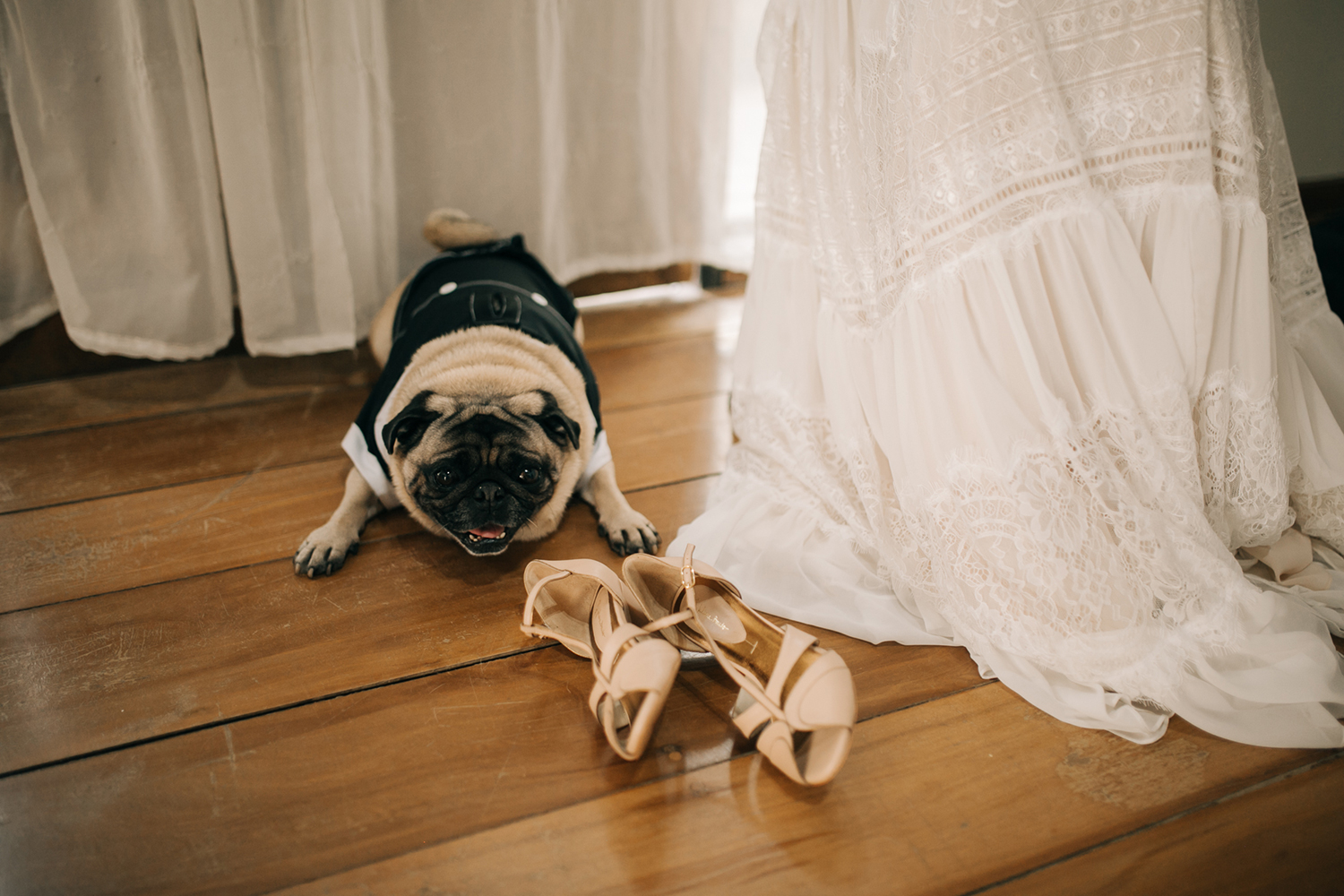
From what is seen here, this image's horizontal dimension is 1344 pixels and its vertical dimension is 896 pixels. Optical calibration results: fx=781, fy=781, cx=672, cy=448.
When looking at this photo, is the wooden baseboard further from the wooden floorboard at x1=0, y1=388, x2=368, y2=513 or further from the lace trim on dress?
the wooden floorboard at x1=0, y1=388, x2=368, y2=513

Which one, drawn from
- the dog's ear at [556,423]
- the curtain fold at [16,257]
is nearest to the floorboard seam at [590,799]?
the dog's ear at [556,423]

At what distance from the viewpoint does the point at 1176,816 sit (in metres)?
1.17

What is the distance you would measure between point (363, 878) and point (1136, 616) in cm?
130

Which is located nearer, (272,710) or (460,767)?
(460,767)

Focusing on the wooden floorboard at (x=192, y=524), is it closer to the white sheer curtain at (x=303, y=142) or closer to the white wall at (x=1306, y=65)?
the white sheer curtain at (x=303, y=142)

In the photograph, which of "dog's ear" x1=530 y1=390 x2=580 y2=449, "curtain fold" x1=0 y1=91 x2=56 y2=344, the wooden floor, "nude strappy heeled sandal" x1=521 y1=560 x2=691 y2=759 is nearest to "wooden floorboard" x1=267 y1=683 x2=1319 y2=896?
the wooden floor

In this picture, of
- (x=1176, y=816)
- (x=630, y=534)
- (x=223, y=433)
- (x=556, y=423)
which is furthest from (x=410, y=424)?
(x=1176, y=816)

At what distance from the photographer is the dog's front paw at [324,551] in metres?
1.71

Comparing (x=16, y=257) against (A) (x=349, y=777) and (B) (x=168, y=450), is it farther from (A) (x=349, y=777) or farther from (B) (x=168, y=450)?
→ (A) (x=349, y=777)

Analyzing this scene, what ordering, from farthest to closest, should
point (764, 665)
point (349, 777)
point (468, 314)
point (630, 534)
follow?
point (468, 314), point (630, 534), point (764, 665), point (349, 777)

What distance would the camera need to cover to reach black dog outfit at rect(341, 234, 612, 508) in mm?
1838

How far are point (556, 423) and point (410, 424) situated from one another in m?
0.31

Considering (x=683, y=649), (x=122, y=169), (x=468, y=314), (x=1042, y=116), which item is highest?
(x=1042, y=116)

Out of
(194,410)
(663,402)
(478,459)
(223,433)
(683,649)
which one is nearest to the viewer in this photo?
(683,649)
